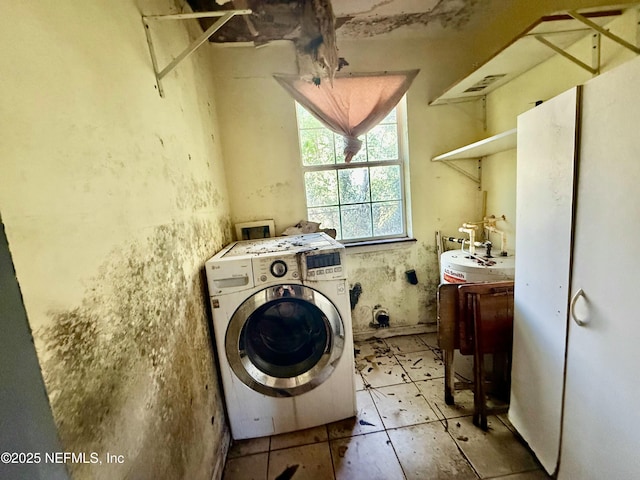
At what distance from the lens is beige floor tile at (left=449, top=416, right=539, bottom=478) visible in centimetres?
125

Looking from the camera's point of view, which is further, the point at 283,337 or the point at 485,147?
the point at 485,147

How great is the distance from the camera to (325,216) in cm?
238

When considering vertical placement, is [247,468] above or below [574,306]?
below

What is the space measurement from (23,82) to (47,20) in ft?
0.64

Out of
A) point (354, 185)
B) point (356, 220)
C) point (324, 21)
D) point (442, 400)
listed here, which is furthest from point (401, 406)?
point (324, 21)

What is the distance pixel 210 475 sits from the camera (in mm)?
1192

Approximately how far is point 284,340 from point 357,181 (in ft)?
4.76

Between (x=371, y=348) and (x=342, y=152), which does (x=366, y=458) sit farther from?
(x=342, y=152)

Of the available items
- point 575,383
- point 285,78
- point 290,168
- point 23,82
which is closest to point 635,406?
point 575,383

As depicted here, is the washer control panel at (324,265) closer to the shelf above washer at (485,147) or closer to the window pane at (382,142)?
the shelf above washer at (485,147)

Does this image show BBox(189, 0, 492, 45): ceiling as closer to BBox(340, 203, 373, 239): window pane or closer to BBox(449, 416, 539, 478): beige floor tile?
BBox(340, 203, 373, 239): window pane

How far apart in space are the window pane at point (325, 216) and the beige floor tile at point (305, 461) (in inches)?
59.9

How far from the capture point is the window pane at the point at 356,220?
7.86 feet

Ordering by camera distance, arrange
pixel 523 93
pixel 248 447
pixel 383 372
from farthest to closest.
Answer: pixel 383 372 → pixel 523 93 → pixel 248 447
